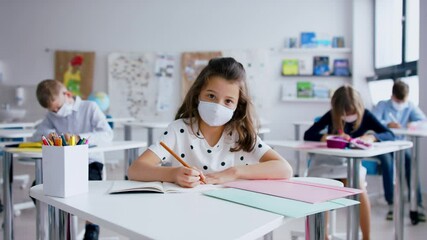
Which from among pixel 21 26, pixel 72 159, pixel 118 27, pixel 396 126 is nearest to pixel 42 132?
pixel 72 159

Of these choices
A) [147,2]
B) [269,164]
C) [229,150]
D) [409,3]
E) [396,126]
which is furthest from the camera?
[147,2]

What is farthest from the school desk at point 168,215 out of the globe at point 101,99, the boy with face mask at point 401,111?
the globe at point 101,99

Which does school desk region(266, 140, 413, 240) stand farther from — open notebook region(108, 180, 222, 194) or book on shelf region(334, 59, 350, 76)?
book on shelf region(334, 59, 350, 76)

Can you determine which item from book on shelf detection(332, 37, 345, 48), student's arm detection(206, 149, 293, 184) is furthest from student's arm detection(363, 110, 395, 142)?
book on shelf detection(332, 37, 345, 48)

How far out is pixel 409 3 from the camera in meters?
4.57

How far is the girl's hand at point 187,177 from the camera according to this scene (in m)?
1.11

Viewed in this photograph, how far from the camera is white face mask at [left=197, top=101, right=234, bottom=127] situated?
1.38 metres

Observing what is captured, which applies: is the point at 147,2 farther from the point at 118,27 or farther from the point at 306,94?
the point at 306,94

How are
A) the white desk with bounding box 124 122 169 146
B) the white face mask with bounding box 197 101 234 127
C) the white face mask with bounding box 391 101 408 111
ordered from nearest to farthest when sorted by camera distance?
1. the white face mask with bounding box 197 101 234 127
2. the white face mask with bounding box 391 101 408 111
3. the white desk with bounding box 124 122 169 146

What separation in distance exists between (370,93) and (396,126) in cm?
241

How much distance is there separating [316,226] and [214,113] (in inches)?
20.8

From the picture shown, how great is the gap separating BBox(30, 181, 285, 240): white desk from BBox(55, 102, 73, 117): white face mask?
54.8 inches

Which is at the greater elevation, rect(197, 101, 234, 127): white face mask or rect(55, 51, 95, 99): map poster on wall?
rect(55, 51, 95, 99): map poster on wall

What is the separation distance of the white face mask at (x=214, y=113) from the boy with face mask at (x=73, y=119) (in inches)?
40.0
